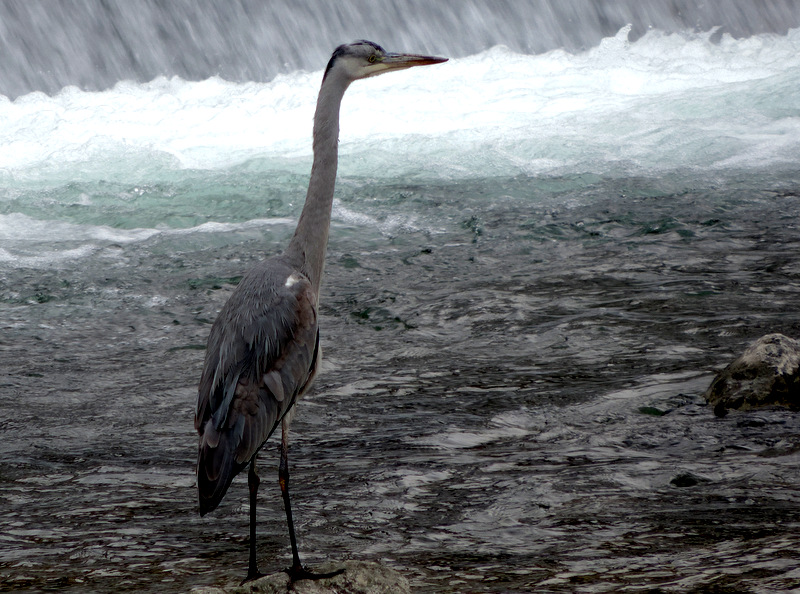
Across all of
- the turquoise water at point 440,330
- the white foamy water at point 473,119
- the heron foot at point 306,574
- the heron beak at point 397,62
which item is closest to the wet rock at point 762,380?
the turquoise water at point 440,330

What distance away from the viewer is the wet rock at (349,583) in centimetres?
285

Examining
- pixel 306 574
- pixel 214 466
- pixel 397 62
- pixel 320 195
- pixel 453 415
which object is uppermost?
pixel 397 62

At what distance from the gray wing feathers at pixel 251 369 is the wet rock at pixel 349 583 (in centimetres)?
27

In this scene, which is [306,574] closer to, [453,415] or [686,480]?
[686,480]

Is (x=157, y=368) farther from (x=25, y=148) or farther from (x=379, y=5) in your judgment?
(x=379, y=5)

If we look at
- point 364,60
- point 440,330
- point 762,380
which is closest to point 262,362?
point 364,60

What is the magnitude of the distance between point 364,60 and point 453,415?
172cm

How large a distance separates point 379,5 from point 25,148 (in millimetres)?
8451

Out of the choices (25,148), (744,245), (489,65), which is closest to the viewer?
(744,245)

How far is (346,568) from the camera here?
115 inches

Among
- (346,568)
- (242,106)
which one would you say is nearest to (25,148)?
(242,106)

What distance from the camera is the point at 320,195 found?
152 inches

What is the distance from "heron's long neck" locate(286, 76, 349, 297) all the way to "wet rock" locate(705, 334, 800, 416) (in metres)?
1.95

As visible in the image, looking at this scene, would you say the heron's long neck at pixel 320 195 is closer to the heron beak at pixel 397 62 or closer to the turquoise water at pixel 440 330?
the heron beak at pixel 397 62
